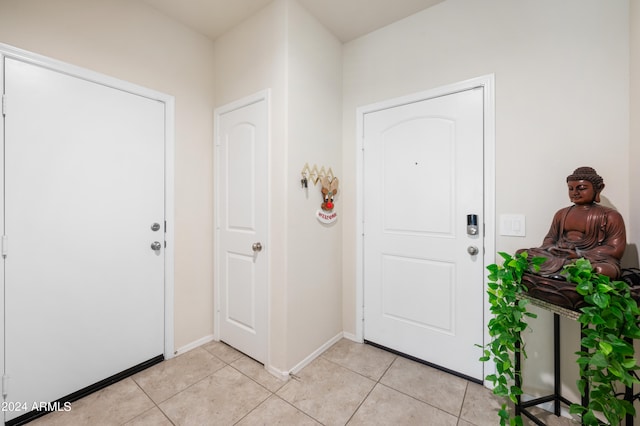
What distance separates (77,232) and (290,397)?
1.68 metres

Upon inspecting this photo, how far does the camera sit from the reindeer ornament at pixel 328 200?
2170 mm

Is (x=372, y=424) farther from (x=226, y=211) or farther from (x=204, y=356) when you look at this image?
(x=226, y=211)

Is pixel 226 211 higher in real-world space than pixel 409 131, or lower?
lower

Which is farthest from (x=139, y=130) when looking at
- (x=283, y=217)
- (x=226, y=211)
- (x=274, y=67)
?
(x=283, y=217)

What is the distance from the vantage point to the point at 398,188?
211 centimetres

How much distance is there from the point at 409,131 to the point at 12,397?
9.56 ft

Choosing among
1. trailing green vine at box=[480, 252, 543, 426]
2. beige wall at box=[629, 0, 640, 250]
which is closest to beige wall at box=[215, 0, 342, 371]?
trailing green vine at box=[480, 252, 543, 426]

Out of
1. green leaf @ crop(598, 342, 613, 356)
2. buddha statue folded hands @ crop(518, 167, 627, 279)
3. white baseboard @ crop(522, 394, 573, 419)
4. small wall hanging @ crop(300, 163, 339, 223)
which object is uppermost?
small wall hanging @ crop(300, 163, 339, 223)

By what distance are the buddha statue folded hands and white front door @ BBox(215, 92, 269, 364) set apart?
5.41 ft

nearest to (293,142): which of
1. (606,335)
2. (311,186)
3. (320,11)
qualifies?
(311,186)

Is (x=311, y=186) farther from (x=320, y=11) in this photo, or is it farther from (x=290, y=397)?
(x=290, y=397)

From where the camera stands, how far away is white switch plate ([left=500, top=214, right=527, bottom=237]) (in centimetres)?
164

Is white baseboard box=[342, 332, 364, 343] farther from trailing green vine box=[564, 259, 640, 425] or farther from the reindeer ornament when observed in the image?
trailing green vine box=[564, 259, 640, 425]

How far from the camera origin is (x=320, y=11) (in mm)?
2018
